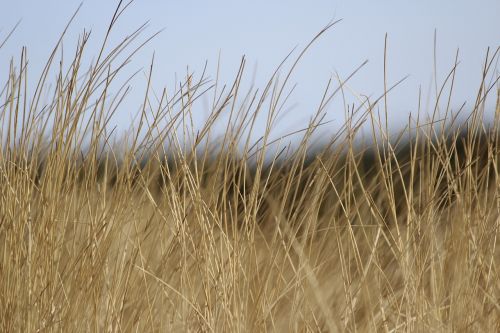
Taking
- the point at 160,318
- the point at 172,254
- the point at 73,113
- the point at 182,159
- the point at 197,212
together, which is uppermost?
the point at 73,113

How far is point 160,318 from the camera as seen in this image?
2195 mm

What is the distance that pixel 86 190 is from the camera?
207cm

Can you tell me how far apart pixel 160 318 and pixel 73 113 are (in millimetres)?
652

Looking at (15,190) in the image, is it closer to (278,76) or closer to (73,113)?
(73,113)

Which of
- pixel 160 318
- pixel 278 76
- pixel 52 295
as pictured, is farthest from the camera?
pixel 160 318

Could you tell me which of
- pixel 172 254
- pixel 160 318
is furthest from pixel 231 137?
pixel 160 318

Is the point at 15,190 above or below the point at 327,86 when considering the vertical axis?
below

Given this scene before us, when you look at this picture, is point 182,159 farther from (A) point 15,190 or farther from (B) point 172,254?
(A) point 15,190

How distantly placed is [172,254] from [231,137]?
15.0 inches

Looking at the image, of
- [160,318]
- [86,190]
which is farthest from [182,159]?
[160,318]

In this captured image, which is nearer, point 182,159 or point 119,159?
point 182,159

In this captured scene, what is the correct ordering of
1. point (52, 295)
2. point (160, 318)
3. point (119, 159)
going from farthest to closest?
point (119, 159)
point (160, 318)
point (52, 295)

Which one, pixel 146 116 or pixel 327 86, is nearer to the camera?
pixel 327 86

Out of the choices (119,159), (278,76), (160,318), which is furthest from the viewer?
(119,159)
